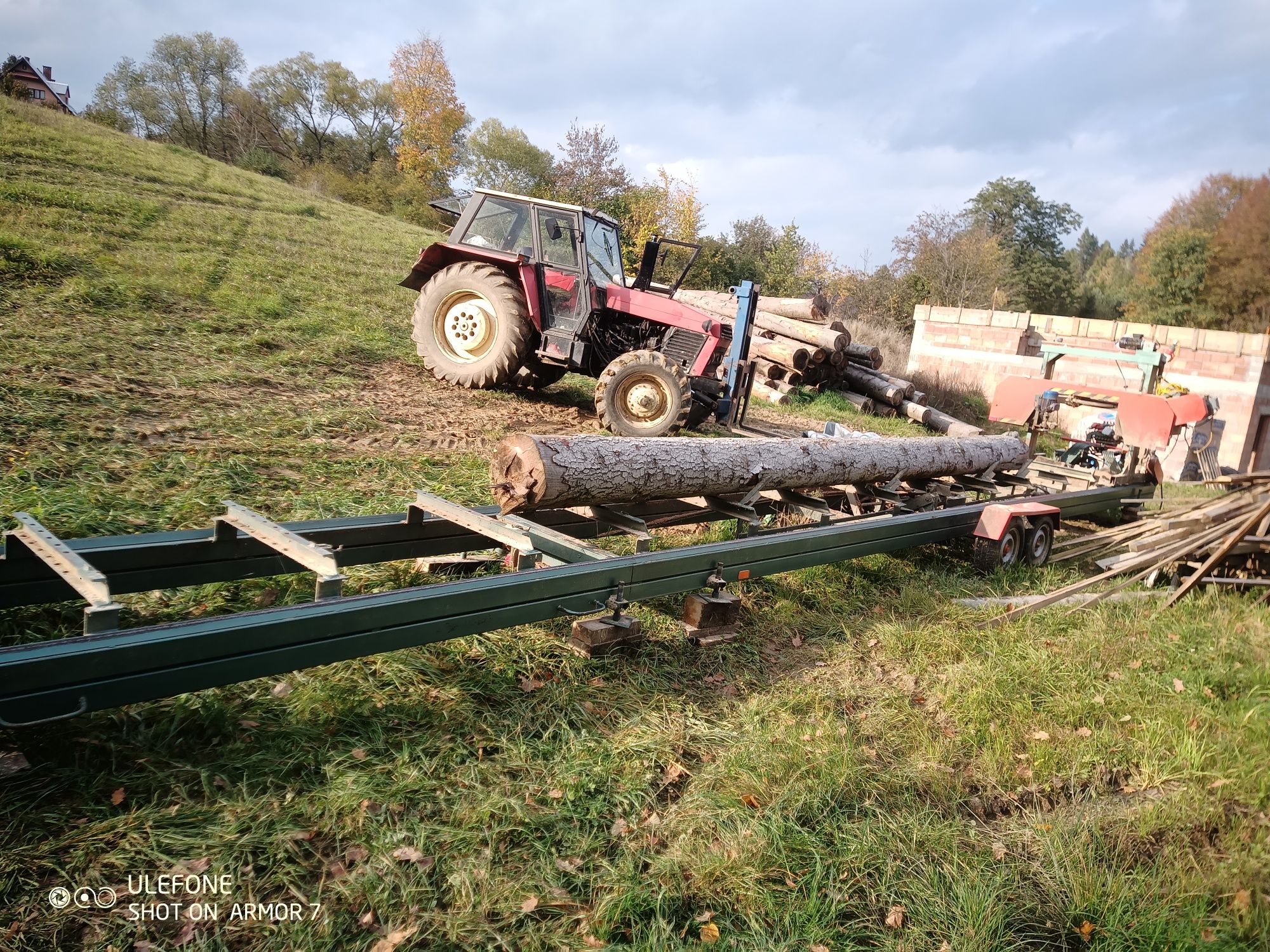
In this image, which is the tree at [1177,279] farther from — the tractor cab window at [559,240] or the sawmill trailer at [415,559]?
the sawmill trailer at [415,559]

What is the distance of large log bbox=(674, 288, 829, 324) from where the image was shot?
47.7 feet

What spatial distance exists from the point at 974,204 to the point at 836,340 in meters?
51.0

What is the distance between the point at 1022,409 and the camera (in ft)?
26.2

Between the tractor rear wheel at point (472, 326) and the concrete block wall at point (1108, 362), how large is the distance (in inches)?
359

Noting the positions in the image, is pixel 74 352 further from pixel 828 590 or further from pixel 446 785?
pixel 828 590

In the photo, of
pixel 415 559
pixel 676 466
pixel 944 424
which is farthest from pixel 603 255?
pixel 944 424

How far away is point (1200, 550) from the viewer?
516 cm

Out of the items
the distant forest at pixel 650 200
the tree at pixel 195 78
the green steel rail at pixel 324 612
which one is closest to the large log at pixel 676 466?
the green steel rail at pixel 324 612

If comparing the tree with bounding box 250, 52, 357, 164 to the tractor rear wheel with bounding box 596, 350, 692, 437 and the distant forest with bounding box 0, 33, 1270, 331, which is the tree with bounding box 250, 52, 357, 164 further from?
the tractor rear wheel with bounding box 596, 350, 692, 437

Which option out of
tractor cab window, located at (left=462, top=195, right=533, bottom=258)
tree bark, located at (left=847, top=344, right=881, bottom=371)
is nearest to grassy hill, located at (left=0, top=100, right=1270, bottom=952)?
tractor cab window, located at (left=462, top=195, right=533, bottom=258)

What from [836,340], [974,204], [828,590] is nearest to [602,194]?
[836,340]

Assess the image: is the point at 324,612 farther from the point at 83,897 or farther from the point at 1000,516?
the point at 1000,516

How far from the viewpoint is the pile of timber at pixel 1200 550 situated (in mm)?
4844

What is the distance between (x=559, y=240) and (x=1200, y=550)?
22.1 ft
